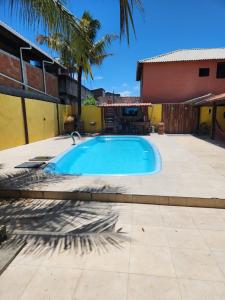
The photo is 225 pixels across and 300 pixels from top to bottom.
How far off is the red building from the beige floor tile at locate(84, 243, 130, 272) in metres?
16.9

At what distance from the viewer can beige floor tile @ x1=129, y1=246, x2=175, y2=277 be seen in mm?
2285

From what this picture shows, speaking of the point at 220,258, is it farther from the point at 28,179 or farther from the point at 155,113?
the point at 155,113

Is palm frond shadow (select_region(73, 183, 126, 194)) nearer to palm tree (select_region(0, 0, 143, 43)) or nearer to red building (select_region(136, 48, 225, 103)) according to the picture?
palm tree (select_region(0, 0, 143, 43))

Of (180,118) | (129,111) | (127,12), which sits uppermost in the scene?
(127,12)

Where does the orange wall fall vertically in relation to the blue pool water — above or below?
above

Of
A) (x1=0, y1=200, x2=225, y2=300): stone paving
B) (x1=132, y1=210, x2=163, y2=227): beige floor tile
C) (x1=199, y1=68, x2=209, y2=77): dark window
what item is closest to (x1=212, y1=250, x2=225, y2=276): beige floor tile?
(x1=0, y1=200, x2=225, y2=300): stone paving

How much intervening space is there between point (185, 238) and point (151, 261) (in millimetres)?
750

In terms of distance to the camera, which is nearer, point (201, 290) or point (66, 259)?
point (201, 290)

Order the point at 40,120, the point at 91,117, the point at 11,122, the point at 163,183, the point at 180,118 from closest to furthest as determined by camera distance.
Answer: the point at 163,183
the point at 11,122
the point at 40,120
the point at 180,118
the point at 91,117

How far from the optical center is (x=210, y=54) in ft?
59.5

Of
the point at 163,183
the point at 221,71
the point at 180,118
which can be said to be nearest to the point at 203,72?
the point at 221,71

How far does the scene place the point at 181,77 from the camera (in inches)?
699

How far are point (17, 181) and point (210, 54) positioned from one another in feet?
63.4

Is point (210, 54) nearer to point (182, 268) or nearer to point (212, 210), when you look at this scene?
point (212, 210)
